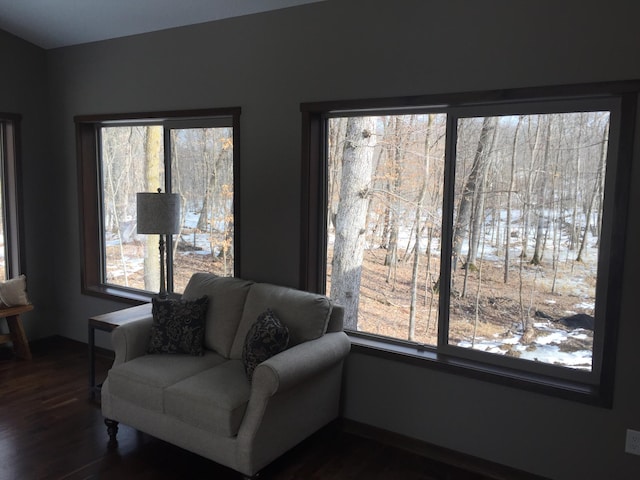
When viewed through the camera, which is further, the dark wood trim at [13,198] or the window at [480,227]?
the dark wood trim at [13,198]

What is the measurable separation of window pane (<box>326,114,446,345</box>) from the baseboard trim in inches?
23.6

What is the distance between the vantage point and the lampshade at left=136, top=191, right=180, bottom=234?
387 centimetres

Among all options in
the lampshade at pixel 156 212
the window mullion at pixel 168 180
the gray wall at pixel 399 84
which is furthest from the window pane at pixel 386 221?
the window mullion at pixel 168 180

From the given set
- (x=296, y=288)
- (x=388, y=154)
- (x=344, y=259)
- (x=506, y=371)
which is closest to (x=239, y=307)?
(x=296, y=288)

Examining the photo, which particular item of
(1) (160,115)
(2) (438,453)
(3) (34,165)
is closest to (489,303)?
(2) (438,453)

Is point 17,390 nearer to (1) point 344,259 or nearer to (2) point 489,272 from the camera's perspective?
(1) point 344,259

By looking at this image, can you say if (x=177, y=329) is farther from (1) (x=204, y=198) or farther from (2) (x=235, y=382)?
(1) (x=204, y=198)

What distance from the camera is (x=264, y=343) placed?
304 centimetres

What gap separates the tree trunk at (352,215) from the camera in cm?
358

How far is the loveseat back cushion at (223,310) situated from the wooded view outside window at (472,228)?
63cm

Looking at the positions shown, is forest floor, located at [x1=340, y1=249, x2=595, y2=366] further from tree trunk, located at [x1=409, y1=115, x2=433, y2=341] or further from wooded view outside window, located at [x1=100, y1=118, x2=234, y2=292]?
wooded view outside window, located at [x1=100, y1=118, x2=234, y2=292]

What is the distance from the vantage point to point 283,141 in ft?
12.3

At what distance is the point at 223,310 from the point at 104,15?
2.41m

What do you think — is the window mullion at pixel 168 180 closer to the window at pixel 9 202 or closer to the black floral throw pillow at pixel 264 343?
the window at pixel 9 202
